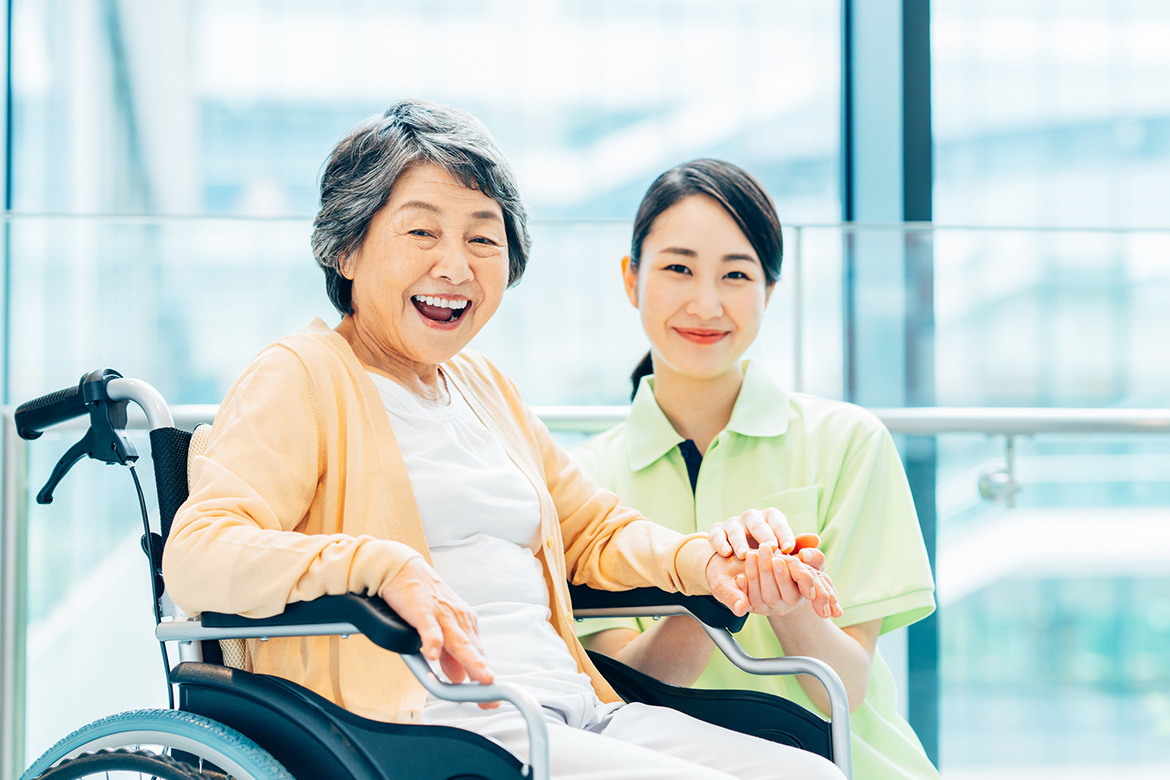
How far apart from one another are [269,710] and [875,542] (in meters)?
0.87

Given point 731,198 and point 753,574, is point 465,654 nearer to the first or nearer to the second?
point 753,574

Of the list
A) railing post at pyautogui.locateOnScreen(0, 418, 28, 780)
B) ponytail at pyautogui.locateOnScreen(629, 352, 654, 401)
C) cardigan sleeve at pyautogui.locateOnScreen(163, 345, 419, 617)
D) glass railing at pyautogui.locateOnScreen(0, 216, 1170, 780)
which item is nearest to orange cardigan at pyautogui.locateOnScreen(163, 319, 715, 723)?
cardigan sleeve at pyautogui.locateOnScreen(163, 345, 419, 617)

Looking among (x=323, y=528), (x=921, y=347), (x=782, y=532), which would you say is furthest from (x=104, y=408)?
(x=921, y=347)

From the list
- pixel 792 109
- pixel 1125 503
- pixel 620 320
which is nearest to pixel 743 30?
pixel 792 109

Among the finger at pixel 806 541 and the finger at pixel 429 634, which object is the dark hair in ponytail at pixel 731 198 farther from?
the finger at pixel 429 634

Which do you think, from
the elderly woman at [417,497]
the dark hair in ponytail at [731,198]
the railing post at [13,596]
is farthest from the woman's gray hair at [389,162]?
the railing post at [13,596]

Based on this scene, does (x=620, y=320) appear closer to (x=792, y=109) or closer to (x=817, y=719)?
(x=817, y=719)

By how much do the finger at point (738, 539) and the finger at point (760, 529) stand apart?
0.04 ft

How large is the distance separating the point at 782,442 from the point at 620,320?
18.5 inches

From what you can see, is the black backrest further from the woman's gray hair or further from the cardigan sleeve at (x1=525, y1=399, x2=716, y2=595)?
the cardigan sleeve at (x1=525, y1=399, x2=716, y2=595)

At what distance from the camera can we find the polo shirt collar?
1482 mm

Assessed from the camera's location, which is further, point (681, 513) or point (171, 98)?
point (171, 98)

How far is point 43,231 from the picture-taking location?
1.70 meters

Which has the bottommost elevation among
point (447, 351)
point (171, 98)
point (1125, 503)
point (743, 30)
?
point (1125, 503)
